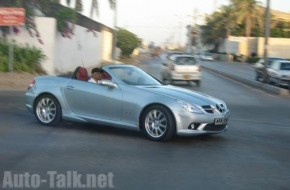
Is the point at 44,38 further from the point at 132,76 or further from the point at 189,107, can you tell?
the point at 189,107

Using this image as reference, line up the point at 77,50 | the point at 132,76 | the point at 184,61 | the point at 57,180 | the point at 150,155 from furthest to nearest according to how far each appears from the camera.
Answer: the point at 77,50 → the point at 184,61 → the point at 132,76 → the point at 150,155 → the point at 57,180

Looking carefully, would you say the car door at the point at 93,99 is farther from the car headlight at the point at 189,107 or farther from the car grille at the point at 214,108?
the car grille at the point at 214,108

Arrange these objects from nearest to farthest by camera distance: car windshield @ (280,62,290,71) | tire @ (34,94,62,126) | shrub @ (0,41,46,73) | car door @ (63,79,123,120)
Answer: car door @ (63,79,123,120)
tire @ (34,94,62,126)
shrub @ (0,41,46,73)
car windshield @ (280,62,290,71)

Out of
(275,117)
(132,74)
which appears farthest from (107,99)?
(275,117)

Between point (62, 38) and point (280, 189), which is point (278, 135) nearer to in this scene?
point (280, 189)

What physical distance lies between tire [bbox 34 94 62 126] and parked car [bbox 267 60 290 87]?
19.4 meters

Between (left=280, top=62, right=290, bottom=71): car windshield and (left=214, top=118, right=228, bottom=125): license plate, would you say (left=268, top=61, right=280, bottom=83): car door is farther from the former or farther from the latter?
(left=214, top=118, right=228, bottom=125): license plate

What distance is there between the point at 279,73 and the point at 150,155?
21.6 meters

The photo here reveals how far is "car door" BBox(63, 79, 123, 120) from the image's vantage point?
1001 cm

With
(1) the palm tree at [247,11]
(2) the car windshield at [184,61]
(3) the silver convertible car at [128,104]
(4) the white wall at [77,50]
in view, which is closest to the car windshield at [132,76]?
(3) the silver convertible car at [128,104]

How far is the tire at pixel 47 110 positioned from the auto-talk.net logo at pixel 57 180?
3.96 metres

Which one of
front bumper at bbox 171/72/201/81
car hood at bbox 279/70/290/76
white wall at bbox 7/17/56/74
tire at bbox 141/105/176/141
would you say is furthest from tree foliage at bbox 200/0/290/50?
tire at bbox 141/105/176/141

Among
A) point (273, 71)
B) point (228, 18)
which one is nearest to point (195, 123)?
point (273, 71)

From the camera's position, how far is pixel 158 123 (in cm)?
957
